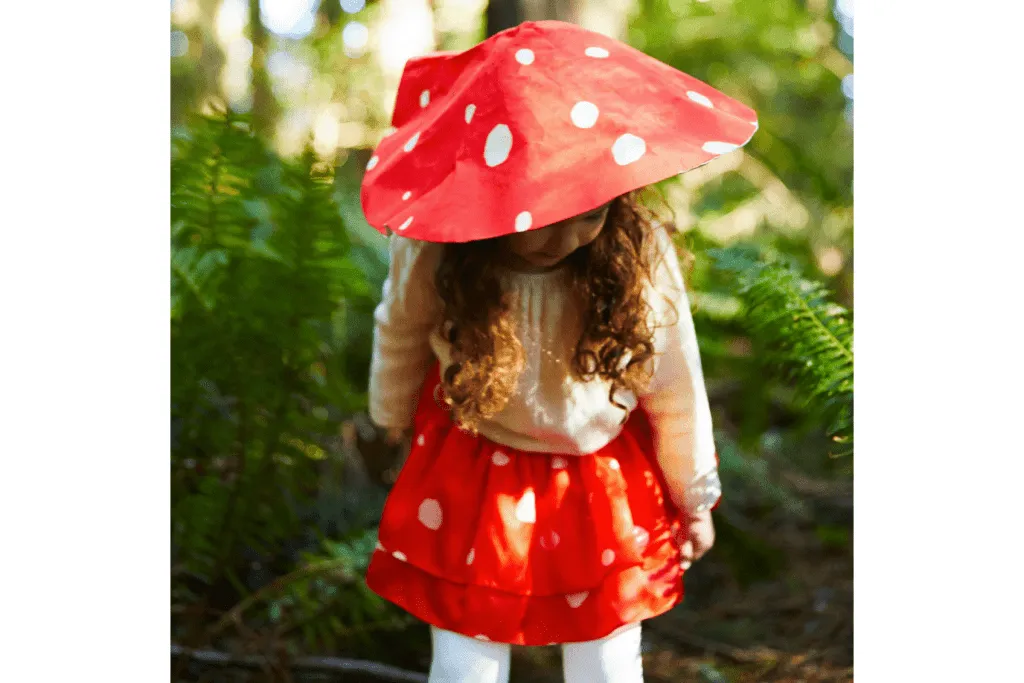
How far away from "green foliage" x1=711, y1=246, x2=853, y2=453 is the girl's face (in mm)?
475

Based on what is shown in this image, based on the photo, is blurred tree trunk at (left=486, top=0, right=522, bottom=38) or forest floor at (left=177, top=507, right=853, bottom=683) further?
forest floor at (left=177, top=507, right=853, bottom=683)

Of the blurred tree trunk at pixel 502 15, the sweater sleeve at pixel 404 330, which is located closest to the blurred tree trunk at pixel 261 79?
the blurred tree trunk at pixel 502 15

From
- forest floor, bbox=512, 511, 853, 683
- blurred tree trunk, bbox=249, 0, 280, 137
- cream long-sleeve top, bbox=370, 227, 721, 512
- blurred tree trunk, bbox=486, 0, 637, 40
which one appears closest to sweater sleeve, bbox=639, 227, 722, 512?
cream long-sleeve top, bbox=370, 227, 721, 512

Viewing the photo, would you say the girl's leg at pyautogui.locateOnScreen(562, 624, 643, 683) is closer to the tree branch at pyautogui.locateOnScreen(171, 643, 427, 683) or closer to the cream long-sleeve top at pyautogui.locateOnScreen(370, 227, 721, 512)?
the cream long-sleeve top at pyautogui.locateOnScreen(370, 227, 721, 512)

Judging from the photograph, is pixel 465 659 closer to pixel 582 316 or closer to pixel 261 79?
pixel 582 316

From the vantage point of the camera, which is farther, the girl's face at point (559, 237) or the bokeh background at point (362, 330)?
the bokeh background at point (362, 330)

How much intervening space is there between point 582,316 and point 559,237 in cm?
13

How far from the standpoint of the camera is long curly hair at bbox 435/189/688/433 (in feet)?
3.22

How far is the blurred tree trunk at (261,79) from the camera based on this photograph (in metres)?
1.73

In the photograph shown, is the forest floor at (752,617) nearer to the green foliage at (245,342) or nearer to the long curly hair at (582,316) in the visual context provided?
the green foliage at (245,342)

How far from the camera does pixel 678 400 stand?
1.06 meters
